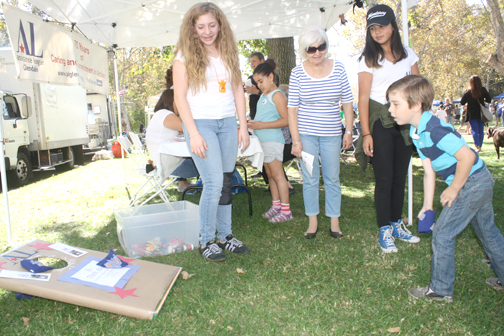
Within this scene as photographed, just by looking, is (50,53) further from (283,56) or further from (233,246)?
(283,56)

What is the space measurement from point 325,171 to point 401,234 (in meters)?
0.88

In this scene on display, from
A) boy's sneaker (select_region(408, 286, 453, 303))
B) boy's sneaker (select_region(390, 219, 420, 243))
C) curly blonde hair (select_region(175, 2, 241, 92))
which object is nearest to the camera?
boy's sneaker (select_region(408, 286, 453, 303))

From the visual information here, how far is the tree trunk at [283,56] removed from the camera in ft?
25.3

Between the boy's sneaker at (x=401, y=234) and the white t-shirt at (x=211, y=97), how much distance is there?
1855mm

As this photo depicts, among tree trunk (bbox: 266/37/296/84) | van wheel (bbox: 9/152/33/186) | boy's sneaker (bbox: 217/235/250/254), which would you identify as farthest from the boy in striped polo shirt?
van wheel (bbox: 9/152/33/186)

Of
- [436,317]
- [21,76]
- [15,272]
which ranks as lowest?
[436,317]

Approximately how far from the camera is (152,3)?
5.30m

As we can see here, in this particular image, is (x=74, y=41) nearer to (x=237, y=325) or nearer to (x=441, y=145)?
(x=237, y=325)

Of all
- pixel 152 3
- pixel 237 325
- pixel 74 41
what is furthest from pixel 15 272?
pixel 152 3

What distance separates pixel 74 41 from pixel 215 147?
3.22 meters

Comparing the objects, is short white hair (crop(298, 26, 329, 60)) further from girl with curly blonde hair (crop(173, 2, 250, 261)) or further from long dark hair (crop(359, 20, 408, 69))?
girl with curly blonde hair (crop(173, 2, 250, 261))

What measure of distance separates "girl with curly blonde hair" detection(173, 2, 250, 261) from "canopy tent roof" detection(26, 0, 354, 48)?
2911 millimetres

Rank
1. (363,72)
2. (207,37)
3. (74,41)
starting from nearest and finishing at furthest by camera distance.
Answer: (207,37) < (363,72) < (74,41)

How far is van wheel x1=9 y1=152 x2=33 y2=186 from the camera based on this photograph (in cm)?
745
